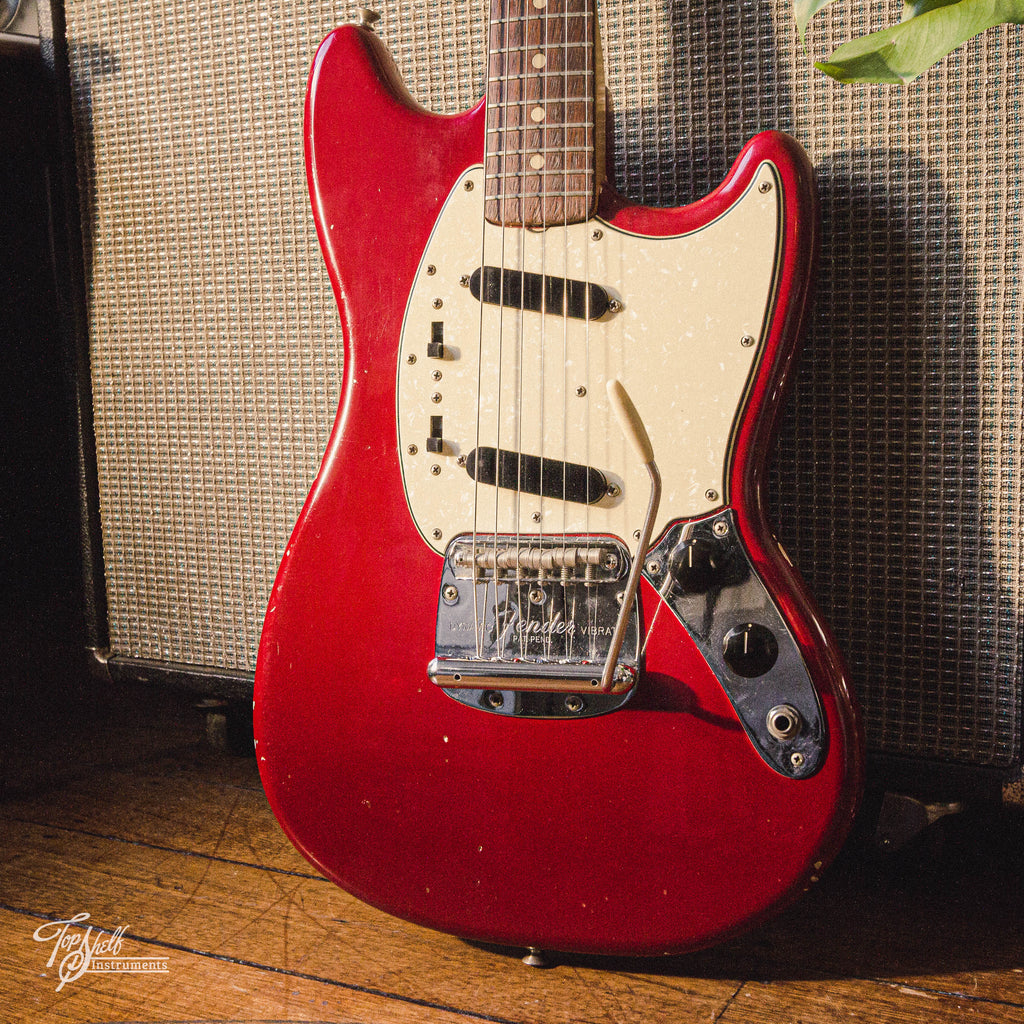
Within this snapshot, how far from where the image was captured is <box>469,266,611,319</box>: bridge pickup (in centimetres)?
61

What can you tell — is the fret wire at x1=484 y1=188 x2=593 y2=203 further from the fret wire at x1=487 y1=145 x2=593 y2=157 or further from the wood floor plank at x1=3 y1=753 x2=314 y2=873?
the wood floor plank at x1=3 y1=753 x2=314 y2=873

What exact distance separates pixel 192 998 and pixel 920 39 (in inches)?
30.9

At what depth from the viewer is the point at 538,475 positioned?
2.03 feet

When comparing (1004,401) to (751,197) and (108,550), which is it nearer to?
(751,197)

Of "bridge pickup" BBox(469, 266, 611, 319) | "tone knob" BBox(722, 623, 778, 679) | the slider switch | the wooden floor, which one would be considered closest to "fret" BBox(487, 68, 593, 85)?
"bridge pickup" BBox(469, 266, 611, 319)

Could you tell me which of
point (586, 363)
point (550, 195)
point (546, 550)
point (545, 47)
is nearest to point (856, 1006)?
point (546, 550)

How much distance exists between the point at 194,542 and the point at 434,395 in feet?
1.36

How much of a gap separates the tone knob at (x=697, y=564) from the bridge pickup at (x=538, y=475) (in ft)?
0.23

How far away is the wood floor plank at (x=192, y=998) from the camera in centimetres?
59

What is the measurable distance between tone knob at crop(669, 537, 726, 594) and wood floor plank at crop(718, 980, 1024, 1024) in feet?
0.95

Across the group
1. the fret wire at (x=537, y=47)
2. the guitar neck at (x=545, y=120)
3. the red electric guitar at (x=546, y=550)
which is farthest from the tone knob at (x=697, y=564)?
the fret wire at (x=537, y=47)

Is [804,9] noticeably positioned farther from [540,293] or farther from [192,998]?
[192,998]

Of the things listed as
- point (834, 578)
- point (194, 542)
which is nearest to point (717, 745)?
point (834, 578)

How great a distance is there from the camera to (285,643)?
2.15 feet
